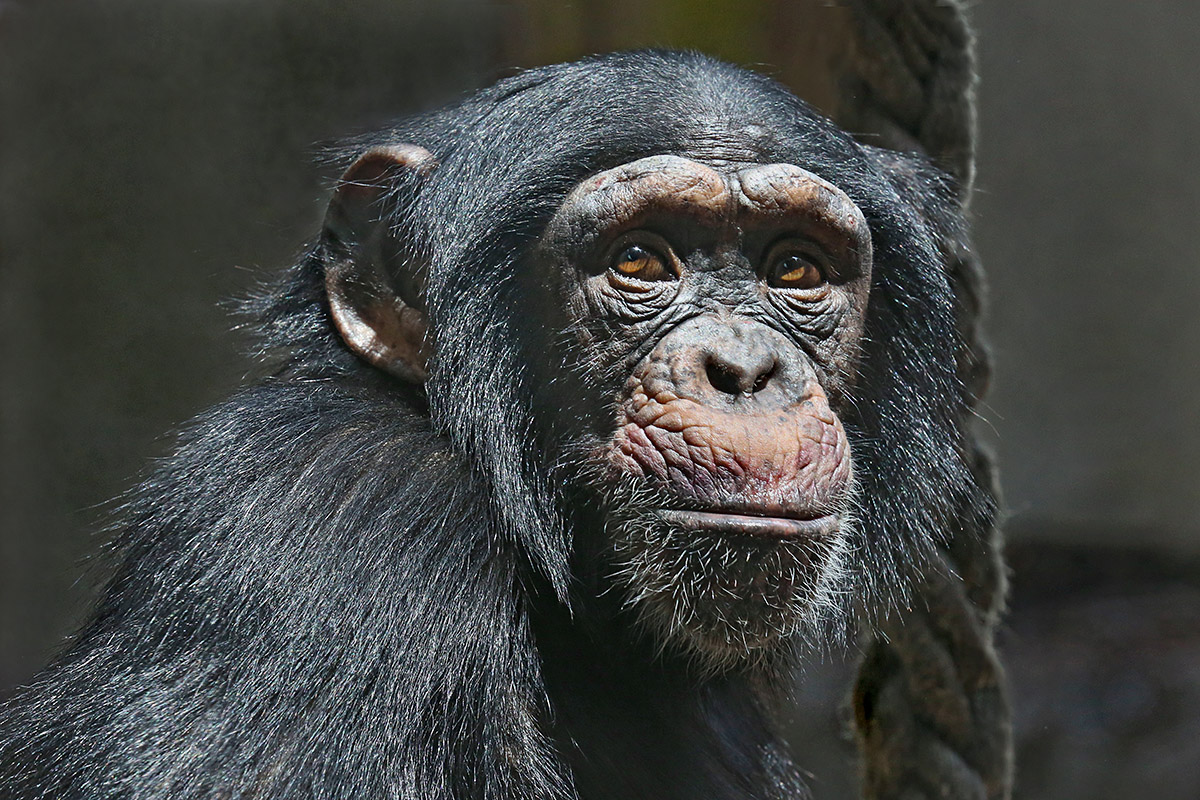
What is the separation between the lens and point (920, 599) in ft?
11.1

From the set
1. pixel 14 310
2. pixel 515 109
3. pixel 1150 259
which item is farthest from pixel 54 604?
pixel 1150 259

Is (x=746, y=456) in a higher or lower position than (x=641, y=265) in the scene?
lower

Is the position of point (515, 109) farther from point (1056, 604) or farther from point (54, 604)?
point (1056, 604)

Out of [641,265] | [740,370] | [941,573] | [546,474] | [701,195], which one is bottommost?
[941,573]

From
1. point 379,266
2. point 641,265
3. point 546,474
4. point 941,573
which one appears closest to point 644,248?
point 641,265

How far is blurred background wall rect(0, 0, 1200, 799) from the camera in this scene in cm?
516

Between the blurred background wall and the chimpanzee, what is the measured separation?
1.34m

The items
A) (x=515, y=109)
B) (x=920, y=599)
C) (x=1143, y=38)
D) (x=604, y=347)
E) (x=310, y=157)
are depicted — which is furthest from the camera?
(x=1143, y=38)

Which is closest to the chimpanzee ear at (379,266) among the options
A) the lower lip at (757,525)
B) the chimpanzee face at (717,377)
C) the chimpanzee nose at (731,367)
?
the chimpanzee face at (717,377)

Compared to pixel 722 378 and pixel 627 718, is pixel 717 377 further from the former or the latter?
pixel 627 718

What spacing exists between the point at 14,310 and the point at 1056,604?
552cm

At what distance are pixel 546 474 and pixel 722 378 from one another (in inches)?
18.6

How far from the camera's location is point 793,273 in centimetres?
278

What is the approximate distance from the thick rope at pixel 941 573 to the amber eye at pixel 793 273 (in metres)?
0.59
